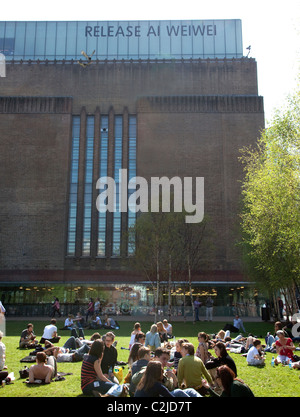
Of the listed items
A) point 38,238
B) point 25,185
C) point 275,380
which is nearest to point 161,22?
point 25,185

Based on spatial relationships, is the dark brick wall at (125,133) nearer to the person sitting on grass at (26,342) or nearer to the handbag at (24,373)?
the person sitting on grass at (26,342)

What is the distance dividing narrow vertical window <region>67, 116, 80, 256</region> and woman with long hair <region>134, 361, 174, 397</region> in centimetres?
3659

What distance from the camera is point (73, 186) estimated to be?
4372 cm

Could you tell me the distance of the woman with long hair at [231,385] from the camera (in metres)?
6.76

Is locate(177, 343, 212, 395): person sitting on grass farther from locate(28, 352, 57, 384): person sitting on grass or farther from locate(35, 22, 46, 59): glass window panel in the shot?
locate(35, 22, 46, 59): glass window panel

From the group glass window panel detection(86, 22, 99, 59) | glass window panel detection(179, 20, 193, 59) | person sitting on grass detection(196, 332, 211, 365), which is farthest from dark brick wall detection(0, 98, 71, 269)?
person sitting on grass detection(196, 332, 211, 365)

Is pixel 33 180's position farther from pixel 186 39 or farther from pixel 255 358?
pixel 255 358

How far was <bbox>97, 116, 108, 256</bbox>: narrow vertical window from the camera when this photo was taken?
1677 inches

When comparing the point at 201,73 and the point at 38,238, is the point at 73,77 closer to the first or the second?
the point at 201,73

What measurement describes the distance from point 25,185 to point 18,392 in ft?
117

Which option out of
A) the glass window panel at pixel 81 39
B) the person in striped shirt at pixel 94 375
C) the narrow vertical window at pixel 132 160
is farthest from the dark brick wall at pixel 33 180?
the person in striped shirt at pixel 94 375

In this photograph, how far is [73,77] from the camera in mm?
45969

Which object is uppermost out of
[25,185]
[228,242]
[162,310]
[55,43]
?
[55,43]

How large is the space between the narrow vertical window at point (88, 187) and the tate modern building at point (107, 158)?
4.3 inches
